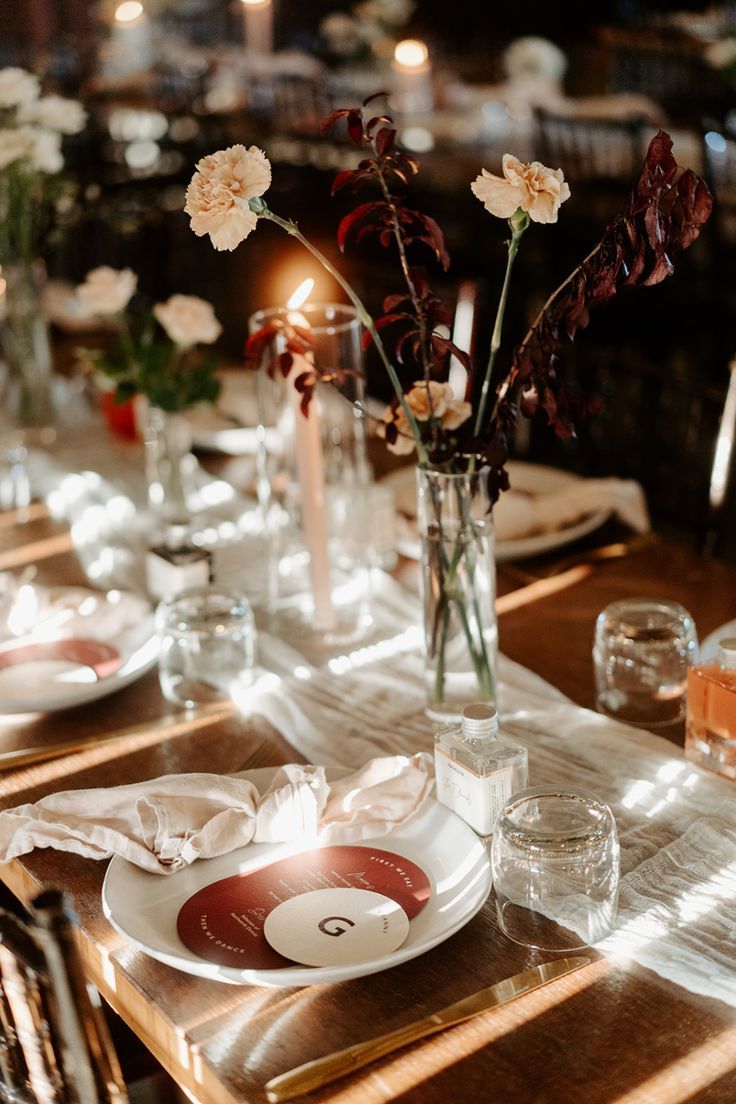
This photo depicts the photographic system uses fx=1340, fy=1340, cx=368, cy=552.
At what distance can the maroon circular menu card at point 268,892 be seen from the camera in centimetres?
98

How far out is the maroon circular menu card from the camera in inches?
38.7

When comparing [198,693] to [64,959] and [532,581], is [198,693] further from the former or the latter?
[64,959]

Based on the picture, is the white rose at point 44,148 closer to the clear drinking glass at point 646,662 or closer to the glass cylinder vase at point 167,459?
the glass cylinder vase at point 167,459

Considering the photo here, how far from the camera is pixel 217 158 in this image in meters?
1.10

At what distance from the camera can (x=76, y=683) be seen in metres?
1.45

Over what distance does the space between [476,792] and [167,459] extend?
944 millimetres

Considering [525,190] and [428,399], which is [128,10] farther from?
[525,190]

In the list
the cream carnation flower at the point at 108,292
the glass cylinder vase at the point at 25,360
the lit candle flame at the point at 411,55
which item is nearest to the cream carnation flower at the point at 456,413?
the cream carnation flower at the point at 108,292

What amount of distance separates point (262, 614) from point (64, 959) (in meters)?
0.88

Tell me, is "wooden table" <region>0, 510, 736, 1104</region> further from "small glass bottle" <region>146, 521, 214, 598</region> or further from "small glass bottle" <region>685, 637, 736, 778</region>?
"small glass bottle" <region>146, 521, 214, 598</region>

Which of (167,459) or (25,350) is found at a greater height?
(25,350)

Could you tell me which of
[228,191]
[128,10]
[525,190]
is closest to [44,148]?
[228,191]

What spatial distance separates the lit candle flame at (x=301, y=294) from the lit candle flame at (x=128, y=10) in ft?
28.8

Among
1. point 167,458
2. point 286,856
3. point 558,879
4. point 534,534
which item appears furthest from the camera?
point 167,458
